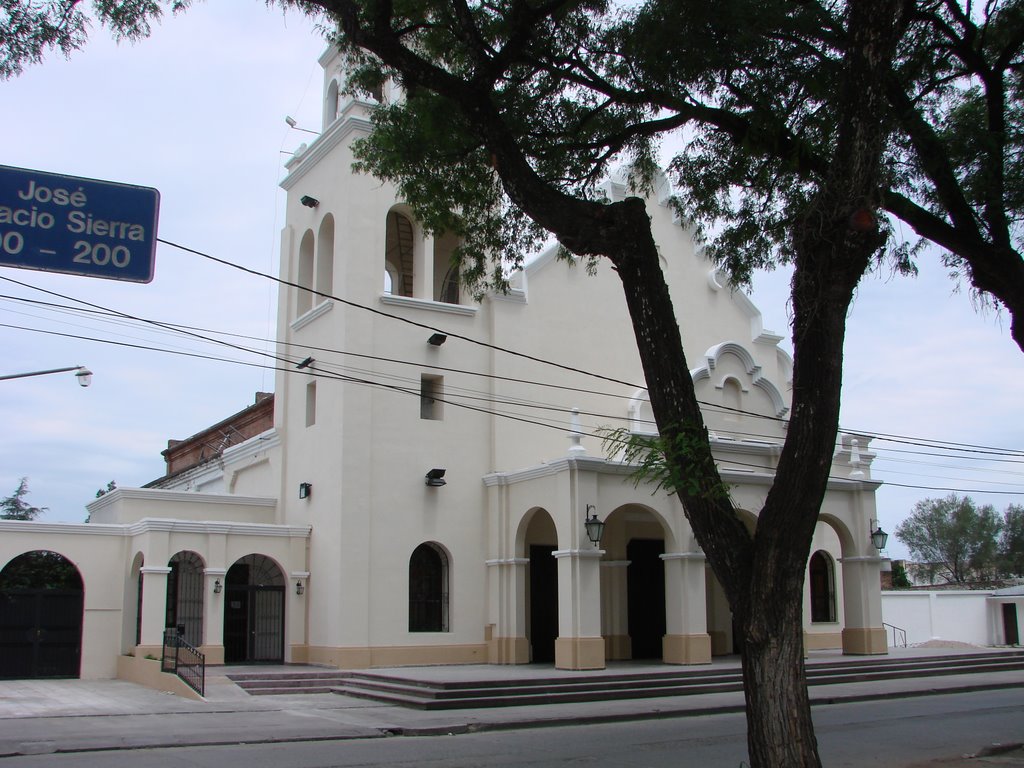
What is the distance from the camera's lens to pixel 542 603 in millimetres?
25625

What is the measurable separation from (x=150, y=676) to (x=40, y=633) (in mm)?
3682

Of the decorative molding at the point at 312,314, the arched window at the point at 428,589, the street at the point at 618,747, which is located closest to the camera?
the street at the point at 618,747

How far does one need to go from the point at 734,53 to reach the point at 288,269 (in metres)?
17.2

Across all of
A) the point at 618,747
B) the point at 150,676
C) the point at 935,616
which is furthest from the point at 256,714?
the point at 935,616

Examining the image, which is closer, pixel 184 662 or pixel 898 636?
pixel 184 662

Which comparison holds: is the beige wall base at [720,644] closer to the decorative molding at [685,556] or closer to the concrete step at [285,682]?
the decorative molding at [685,556]

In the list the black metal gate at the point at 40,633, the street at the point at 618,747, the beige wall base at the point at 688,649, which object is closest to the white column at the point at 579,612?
the beige wall base at the point at 688,649

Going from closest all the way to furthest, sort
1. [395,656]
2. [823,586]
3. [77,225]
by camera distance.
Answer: [77,225] < [395,656] < [823,586]

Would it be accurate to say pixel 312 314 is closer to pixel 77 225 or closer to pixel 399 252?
pixel 399 252

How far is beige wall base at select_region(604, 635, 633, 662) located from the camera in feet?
83.9

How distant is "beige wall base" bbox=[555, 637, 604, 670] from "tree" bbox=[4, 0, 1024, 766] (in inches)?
380

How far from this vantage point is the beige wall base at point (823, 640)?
28.4 meters

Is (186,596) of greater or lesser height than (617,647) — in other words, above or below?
above

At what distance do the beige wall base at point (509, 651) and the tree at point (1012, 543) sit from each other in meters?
62.2
